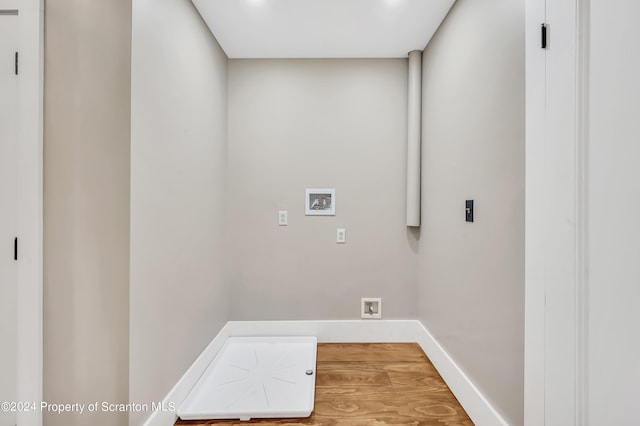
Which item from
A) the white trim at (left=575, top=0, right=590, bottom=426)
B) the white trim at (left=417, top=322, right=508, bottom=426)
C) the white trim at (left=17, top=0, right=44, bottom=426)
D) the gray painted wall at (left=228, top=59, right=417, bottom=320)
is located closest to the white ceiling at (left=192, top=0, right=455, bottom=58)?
the gray painted wall at (left=228, top=59, right=417, bottom=320)

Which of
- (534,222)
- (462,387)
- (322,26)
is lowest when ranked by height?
(462,387)

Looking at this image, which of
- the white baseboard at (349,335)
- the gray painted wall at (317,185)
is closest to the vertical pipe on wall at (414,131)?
the gray painted wall at (317,185)

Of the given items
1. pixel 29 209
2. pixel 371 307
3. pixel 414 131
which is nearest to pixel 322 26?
pixel 414 131

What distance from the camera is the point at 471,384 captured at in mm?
1517

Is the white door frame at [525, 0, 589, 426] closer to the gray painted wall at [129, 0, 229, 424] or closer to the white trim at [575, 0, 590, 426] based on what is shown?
the white trim at [575, 0, 590, 426]

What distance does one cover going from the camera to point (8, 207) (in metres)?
1.08

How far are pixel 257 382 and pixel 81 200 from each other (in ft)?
4.71

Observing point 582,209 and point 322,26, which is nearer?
point 582,209

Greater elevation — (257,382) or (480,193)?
(480,193)

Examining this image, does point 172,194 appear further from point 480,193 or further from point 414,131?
point 414,131

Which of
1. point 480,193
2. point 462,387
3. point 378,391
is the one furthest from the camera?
point 378,391

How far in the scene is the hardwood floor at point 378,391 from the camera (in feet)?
4.92

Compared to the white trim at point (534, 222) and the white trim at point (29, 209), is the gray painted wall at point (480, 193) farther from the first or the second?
the white trim at point (29, 209)

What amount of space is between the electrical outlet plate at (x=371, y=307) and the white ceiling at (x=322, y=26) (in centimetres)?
207
